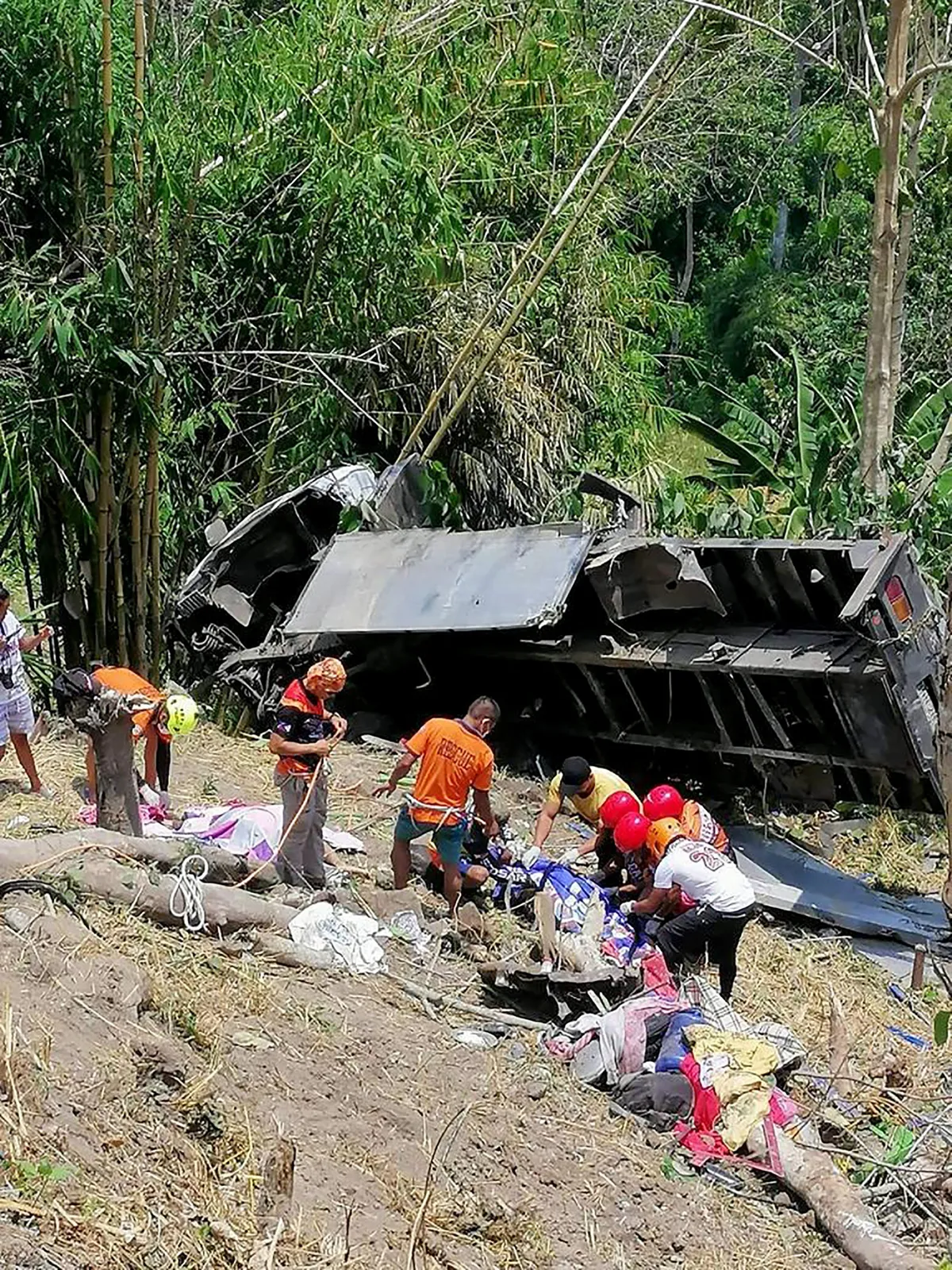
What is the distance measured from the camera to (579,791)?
7.50 metres

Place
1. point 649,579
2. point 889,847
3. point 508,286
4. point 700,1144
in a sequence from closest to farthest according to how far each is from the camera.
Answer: point 700,1144, point 649,579, point 889,847, point 508,286

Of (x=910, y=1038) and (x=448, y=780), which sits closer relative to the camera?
(x=448, y=780)

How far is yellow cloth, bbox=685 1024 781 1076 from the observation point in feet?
18.4

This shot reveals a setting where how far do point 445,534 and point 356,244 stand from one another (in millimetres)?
2212

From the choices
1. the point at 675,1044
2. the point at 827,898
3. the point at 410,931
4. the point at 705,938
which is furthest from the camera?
the point at 827,898

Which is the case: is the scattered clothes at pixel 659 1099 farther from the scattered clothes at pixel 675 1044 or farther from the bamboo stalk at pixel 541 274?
the bamboo stalk at pixel 541 274

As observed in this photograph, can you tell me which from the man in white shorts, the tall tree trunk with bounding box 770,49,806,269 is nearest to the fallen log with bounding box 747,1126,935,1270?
the man in white shorts

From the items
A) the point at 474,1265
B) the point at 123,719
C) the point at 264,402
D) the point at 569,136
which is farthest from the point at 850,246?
the point at 474,1265

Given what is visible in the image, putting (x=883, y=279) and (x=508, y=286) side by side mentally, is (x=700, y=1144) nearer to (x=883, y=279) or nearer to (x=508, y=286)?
(x=883, y=279)

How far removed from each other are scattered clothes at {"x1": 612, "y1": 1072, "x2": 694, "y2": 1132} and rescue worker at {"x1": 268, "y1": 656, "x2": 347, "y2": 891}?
69.3 inches

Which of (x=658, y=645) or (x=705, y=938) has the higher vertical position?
(x=658, y=645)

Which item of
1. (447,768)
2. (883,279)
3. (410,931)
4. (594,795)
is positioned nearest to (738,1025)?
(410,931)

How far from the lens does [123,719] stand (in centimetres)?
622

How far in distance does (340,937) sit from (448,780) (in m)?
0.97
